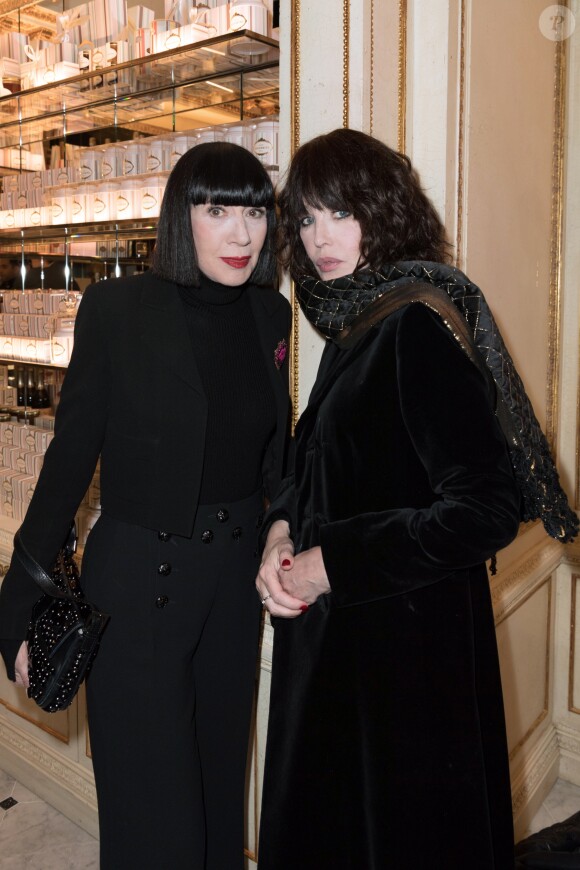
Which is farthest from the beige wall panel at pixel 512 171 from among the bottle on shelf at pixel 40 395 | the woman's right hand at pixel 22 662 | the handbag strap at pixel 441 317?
the bottle on shelf at pixel 40 395

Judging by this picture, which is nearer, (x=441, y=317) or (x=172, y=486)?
(x=441, y=317)

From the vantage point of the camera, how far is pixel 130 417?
1.62 meters

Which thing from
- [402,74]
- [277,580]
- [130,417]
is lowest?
[277,580]

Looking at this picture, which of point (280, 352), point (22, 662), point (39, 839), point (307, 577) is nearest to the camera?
point (307, 577)

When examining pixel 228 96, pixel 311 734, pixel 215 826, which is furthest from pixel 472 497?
pixel 228 96

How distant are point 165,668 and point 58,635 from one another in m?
0.23

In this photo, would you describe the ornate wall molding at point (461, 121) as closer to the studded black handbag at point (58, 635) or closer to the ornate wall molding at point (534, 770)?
the studded black handbag at point (58, 635)

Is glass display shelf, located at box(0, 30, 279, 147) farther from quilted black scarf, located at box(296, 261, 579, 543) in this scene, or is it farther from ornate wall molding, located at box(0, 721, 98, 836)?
ornate wall molding, located at box(0, 721, 98, 836)

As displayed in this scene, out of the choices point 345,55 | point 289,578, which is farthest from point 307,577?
point 345,55

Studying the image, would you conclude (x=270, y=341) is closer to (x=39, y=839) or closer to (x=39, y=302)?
(x=39, y=302)

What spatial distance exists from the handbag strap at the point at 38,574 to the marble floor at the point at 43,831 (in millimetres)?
1342

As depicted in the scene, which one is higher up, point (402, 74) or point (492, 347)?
point (402, 74)

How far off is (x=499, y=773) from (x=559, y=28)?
237 cm

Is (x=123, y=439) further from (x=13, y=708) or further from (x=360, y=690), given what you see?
(x=13, y=708)
